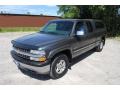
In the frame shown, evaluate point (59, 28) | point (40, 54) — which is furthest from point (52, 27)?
point (40, 54)

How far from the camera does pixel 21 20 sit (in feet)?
94.3

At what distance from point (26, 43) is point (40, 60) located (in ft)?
2.38

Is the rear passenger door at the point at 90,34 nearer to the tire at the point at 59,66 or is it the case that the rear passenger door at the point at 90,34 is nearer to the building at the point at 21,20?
the tire at the point at 59,66

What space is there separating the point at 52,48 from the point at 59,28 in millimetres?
1591

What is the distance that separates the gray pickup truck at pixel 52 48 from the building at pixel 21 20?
23321 millimetres

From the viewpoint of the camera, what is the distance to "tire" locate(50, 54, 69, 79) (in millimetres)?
4492

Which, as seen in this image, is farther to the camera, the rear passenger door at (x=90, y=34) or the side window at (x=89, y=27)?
the side window at (x=89, y=27)

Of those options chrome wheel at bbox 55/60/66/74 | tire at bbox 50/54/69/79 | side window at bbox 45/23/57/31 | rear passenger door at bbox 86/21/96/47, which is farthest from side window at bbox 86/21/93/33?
chrome wheel at bbox 55/60/66/74

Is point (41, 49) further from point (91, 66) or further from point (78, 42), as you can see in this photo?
point (91, 66)

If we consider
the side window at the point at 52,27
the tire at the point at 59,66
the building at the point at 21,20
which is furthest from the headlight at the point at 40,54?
the building at the point at 21,20

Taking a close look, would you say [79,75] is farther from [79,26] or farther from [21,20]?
[21,20]

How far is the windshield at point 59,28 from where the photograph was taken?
540 cm

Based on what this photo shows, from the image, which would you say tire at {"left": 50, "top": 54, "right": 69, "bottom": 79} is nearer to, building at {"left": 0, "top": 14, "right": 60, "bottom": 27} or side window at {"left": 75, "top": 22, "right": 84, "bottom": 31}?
side window at {"left": 75, "top": 22, "right": 84, "bottom": 31}

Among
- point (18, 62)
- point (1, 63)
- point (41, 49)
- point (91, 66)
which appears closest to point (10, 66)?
point (1, 63)
